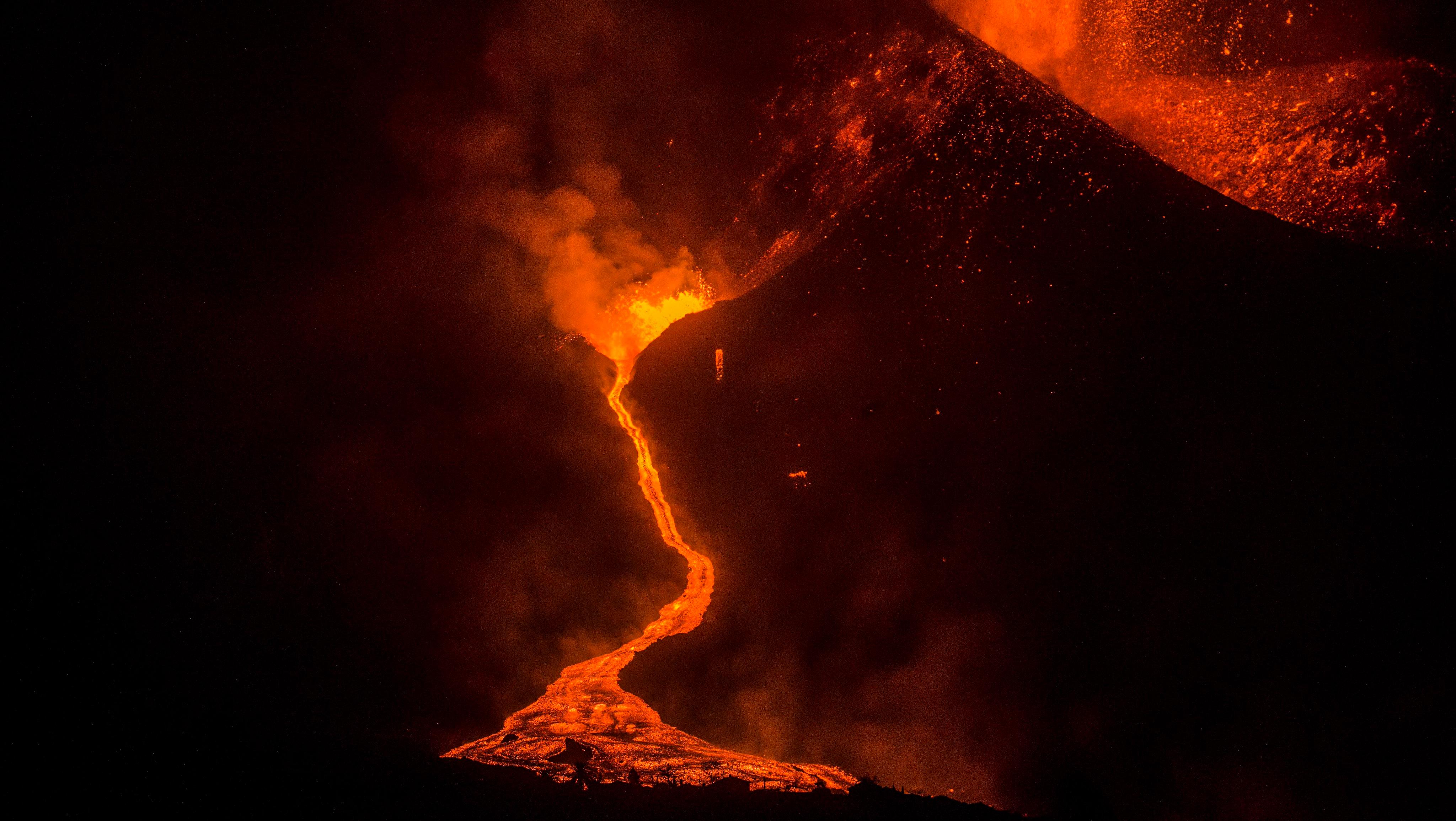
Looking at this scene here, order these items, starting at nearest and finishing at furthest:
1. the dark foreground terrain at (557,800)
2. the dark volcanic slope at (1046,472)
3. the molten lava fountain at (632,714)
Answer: the dark foreground terrain at (557,800) < the molten lava fountain at (632,714) < the dark volcanic slope at (1046,472)

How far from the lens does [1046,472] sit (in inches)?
200

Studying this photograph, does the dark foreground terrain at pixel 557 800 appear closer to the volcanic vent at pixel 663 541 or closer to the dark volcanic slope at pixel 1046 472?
the volcanic vent at pixel 663 541

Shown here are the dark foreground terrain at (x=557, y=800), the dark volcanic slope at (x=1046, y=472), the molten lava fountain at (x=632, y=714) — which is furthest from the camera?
the dark volcanic slope at (x=1046, y=472)

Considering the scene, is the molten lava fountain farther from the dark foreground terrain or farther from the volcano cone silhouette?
the dark foreground terrain

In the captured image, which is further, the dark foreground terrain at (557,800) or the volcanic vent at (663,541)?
the volcanic vent at (663,541)

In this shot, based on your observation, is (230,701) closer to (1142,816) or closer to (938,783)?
(938,783)

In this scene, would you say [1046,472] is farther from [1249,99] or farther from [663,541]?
[663,541]

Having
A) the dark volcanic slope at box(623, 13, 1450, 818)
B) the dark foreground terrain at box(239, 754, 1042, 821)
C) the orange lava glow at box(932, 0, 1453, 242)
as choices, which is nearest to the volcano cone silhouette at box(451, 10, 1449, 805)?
the dark volcanic slope at box(623, 13, 1450, 818)

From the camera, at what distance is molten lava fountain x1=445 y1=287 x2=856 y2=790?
4305mm

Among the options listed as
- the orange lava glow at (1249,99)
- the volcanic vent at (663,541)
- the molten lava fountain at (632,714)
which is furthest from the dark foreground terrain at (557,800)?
the orange lava glow at (1249,99)

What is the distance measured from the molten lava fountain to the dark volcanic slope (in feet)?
0.55

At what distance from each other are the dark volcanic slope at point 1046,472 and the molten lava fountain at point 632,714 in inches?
6.6

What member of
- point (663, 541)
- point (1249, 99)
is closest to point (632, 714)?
point (663, 541)

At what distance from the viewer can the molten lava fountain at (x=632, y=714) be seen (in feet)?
14.1
